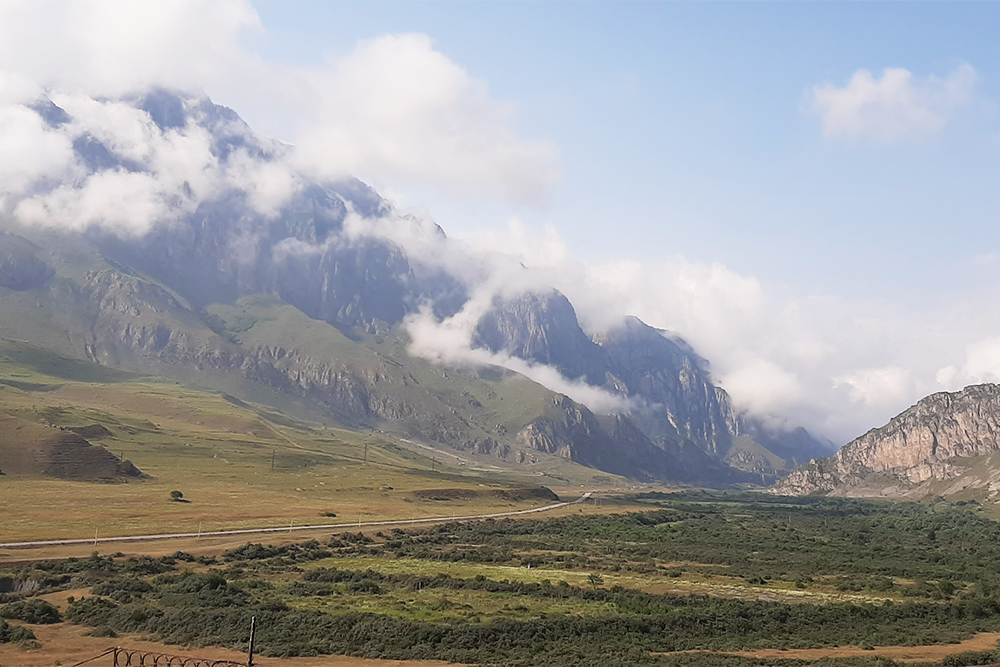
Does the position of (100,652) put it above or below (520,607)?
below

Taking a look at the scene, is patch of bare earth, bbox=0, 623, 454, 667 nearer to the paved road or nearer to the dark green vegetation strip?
the dark green vegetation strip

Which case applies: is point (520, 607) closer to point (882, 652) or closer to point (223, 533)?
point (882, 652)

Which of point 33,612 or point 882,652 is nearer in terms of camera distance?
point 882,652

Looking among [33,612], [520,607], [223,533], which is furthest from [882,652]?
[223,533]

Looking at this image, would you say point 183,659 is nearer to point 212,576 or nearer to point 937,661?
point 212,576

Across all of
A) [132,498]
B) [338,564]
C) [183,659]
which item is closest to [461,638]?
[183,659]

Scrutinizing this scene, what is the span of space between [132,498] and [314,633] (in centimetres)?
11166

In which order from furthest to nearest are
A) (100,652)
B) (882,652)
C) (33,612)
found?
(33,612)
(882,652)
(100,652)

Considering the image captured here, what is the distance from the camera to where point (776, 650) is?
55.0m

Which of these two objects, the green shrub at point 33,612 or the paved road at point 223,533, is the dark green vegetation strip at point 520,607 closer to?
the green shrub at point 33,612

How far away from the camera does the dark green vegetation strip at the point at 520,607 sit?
5350 centimetres

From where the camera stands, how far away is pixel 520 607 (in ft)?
219

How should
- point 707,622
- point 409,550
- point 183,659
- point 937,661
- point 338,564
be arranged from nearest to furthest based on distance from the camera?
point 183,659, point 937,661, point 707,622, point 338,564, point 409,550

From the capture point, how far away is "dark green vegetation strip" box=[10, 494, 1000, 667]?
53500 millimetres
